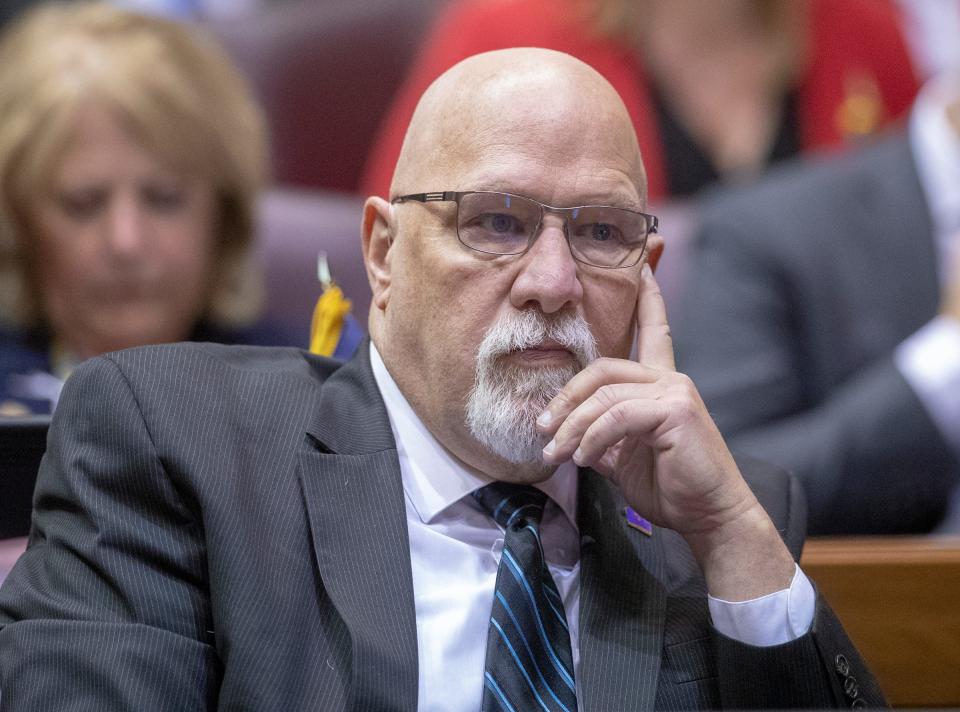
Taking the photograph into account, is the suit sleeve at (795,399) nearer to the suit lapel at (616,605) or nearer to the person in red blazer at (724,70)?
the person in red blazer at (724,70)

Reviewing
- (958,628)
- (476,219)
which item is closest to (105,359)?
(476,219)

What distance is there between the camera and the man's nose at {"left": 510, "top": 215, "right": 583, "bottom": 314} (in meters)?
1.49

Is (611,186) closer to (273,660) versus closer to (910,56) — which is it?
(273,660)

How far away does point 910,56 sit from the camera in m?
3.49

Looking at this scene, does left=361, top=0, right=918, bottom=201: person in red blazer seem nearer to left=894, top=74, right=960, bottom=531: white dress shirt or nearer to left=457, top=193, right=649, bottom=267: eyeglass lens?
left=894, top=74, right=960, bottom=531: white dress shirt

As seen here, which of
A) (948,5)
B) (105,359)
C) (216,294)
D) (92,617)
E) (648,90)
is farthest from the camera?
(948,5)

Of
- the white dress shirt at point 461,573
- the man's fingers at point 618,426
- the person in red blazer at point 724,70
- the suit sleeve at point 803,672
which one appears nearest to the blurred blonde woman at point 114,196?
the person in red blazer at point 724,70

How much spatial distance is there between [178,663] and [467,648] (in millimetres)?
320

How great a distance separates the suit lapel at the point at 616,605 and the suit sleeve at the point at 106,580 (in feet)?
1.37

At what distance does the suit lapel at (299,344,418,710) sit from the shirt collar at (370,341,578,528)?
0.02 meters

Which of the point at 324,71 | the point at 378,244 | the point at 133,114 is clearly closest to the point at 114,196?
the point at 133,114

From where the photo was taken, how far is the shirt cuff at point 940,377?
248cm

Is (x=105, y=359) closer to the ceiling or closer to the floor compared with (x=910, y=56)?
closer to the floor

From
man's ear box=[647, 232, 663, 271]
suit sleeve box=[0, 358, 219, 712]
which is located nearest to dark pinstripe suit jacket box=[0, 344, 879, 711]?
suit sleeve box=[0, 358, 219, 712]
